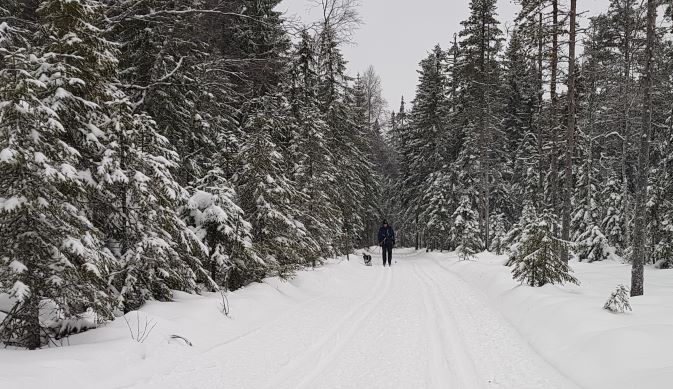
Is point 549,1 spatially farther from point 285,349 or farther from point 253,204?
point 285,349

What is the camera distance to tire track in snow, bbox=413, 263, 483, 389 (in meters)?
5.10

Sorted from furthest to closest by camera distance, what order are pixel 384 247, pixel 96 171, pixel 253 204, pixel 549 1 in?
pixel 384 247
pixel 549 1
pixel 253 204
pixel 96 171

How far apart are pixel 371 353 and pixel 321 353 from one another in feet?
2.52

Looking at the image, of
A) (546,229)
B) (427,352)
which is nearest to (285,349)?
(427,352)

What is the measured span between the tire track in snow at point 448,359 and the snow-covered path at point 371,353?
1 centimetres

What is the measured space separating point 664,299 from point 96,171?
1142 centimetres

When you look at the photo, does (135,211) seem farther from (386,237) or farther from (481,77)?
(481,77)

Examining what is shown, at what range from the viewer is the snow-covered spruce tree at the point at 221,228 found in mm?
9508

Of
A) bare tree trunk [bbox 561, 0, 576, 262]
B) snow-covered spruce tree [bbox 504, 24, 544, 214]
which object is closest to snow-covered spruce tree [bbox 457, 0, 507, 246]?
snow-covered spruce tree [bbox 504, 24, 544, 214]

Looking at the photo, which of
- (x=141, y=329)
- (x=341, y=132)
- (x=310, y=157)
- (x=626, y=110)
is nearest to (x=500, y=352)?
(x=141, y=329)

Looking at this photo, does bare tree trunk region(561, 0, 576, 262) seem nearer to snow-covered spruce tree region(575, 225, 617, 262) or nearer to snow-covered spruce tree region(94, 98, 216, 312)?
snow-covered spruce tree region(575, 225, 617, 262)

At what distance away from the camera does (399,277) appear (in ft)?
53.5

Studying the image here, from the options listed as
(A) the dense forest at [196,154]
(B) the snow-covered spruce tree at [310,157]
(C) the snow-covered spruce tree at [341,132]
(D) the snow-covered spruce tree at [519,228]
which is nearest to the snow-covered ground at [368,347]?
(A) the dense forest at [196,154]

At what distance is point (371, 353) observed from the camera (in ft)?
20.4
